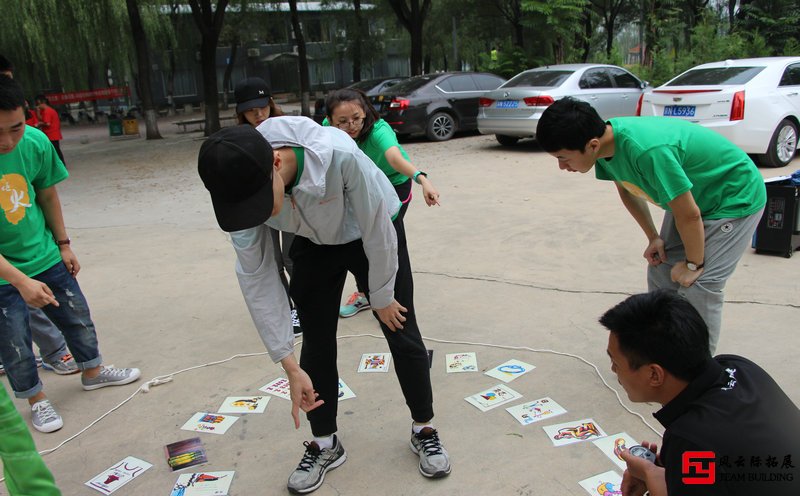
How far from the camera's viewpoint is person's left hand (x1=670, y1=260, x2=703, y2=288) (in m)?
2.58

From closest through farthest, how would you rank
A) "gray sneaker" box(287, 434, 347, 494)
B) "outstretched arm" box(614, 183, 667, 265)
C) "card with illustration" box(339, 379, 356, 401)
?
"gray sneaker" box(287, 434, 347, 494)
"outstretched arm" box(614, 183, 667, 265)
"card with illustration" box(339, 379, 356, 401)

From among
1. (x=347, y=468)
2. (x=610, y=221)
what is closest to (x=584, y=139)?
(x=347, y=468)

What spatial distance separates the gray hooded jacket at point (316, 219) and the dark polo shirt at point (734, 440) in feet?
3.47

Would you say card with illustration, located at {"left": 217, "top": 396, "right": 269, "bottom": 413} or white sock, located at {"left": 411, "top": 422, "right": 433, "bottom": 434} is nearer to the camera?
white sock, located at {"left": 411, "top": 422, "right": 433, "bottom": 434}

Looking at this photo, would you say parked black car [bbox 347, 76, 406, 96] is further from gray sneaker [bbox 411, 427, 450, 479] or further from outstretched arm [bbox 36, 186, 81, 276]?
gray sneaker [bbox 411, 427, 450, 479]

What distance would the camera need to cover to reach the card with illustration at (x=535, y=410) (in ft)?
9.34

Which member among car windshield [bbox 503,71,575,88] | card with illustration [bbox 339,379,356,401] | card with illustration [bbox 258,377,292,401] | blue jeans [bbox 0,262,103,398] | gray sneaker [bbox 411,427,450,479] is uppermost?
car windshield [bbox 503,71,575,88]

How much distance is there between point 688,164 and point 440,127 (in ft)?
33.3

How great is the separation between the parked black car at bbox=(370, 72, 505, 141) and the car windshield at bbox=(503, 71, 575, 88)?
153 centimetres

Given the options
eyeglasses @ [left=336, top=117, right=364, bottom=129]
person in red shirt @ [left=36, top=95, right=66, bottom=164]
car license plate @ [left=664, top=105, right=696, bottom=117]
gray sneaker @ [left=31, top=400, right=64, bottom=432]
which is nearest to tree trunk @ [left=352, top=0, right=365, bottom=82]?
person in red shirt @ [left=36, top=95, right=66, bottom=164]

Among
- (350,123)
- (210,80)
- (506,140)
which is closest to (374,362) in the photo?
(350,123)

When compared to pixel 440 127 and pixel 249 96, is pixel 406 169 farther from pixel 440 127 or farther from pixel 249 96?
pixel 440 127

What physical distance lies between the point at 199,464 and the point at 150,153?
13.4m

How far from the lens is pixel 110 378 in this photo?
3479mm
